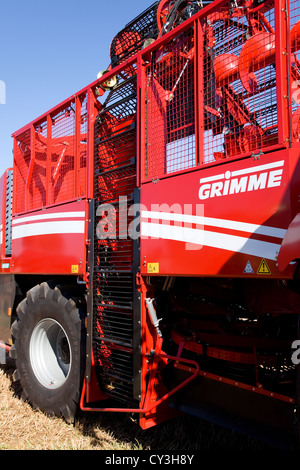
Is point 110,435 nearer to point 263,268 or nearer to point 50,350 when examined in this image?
point 50,350

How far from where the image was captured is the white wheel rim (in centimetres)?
403

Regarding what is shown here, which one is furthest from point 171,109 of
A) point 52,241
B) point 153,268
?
point 52,241

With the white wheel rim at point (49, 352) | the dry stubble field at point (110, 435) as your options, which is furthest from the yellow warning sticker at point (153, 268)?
the white wheel rim at point (49, 352)

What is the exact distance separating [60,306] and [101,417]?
108cm

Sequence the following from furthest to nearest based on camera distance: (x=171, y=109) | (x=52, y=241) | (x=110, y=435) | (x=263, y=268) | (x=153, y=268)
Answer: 1. (x=52, y=241)
2. (x=110, y=435)
3. (x=171, y=109)
4. (x=153, y=268)
5. (x=263, y=268)

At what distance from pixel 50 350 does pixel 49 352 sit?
0.02 metres

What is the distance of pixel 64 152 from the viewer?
4.09m

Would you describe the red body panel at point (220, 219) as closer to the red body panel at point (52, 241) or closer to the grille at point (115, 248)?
the grille at point (115, 248)

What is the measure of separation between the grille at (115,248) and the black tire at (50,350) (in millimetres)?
341

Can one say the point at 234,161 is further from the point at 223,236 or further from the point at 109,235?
the point at 109,235

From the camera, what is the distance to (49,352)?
415 centimetres

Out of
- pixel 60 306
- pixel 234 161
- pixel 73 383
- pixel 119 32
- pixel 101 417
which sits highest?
pixel 119 32
